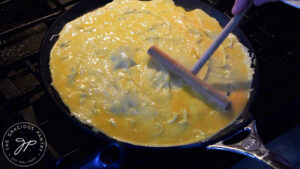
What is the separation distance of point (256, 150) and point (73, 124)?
953 millimetres

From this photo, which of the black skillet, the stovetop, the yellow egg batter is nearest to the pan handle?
the black skillet

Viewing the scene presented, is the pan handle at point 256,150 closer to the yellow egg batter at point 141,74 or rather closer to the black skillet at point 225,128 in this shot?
the black skillet at point 225,128

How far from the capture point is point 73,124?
1679 millimetres

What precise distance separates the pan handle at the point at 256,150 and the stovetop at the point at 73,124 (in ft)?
0.98

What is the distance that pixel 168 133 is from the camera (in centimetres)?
149

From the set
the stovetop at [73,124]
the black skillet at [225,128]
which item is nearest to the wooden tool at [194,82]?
the black skillet at [225,128]

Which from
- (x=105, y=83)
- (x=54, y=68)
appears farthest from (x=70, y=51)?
(x=105, y=83)

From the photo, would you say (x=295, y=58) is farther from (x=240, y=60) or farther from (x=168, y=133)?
(x=168, y=133)

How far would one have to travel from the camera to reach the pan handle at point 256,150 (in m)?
1.28

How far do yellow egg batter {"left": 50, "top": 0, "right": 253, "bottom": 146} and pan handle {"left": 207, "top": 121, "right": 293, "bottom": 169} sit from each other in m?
0.17

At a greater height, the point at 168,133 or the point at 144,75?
the point at 144,75

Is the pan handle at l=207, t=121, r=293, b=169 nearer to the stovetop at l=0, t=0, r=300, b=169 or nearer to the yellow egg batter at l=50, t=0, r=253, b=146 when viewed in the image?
the yellow egg batter at l=50, t=0, r=253, b=146

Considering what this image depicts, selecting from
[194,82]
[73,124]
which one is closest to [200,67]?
[194,82]

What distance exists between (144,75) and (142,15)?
0.50 meters
